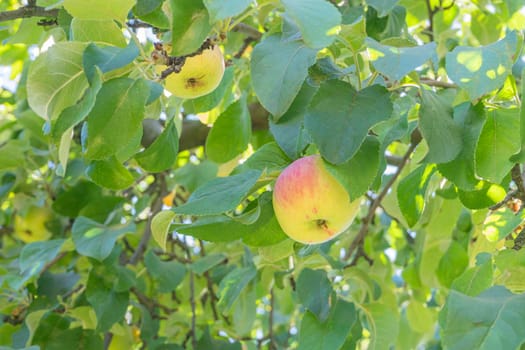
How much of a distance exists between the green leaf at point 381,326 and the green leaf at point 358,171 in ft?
2.13

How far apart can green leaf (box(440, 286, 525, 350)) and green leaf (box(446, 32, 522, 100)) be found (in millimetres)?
279

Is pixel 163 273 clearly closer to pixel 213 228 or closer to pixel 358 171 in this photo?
pixel 213 228

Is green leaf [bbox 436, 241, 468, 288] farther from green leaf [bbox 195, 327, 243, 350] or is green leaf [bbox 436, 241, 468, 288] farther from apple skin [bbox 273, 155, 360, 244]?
apple skin [bbox 273, 155, 360, 244]

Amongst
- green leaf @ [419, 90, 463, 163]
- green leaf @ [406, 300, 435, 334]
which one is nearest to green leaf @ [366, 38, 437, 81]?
green leaf @ [419, 90, 463, 163]

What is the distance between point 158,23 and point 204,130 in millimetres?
1348

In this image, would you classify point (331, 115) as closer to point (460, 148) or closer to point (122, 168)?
point (460, 148)

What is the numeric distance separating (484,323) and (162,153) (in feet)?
2.23

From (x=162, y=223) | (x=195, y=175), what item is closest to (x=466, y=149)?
(x=162, y=223)

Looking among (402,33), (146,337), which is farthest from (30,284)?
(402,33)

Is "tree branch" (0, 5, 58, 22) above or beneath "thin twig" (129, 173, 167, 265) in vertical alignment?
above

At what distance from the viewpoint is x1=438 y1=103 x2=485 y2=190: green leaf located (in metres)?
1.12

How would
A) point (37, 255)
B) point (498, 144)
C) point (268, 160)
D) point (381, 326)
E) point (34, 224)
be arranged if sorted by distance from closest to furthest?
point (498, 144)
point (268, 160)
point (381, 326)
point (37, 255)
point (34, 224)

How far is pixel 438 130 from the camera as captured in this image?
1102 mm

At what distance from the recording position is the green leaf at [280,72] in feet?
3.39
